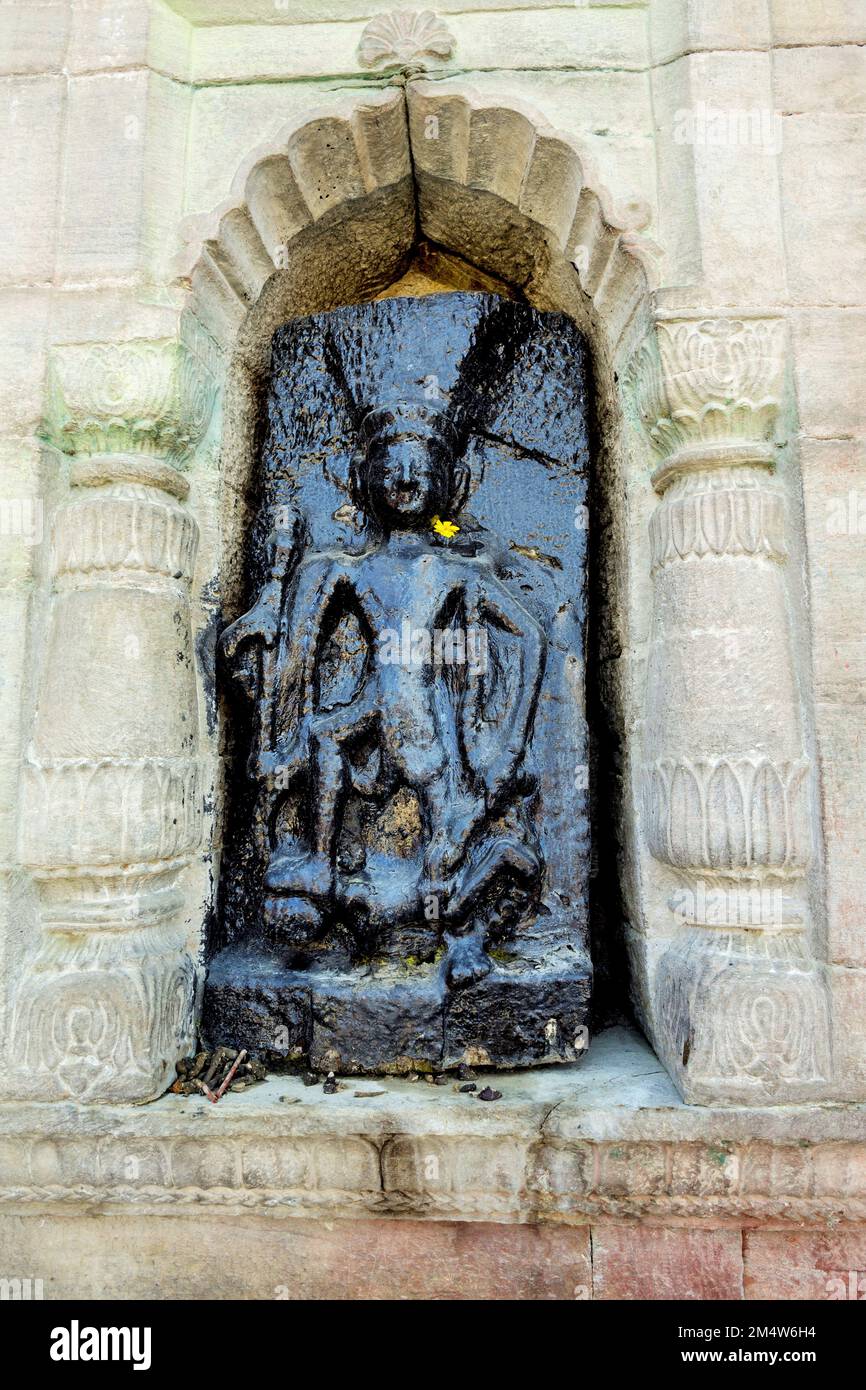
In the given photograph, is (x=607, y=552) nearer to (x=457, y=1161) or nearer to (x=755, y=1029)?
(x=755, y=1029)

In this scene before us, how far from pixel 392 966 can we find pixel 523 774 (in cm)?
75

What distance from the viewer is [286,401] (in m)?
3.46

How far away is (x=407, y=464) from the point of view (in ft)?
10.2

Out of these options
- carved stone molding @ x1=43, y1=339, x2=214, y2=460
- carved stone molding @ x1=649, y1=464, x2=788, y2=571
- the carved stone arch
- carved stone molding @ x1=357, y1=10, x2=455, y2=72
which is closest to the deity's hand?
the carved stone arch

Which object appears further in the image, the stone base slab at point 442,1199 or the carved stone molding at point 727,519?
the carved stone molding at point 727,519

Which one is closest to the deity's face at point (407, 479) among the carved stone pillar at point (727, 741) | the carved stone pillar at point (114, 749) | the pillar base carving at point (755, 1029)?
the carved stone pillar at point (114, 749)

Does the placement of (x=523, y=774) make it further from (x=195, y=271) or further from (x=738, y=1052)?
(x=195, y=271)

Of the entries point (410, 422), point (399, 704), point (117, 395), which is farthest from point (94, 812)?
point (410, 422)

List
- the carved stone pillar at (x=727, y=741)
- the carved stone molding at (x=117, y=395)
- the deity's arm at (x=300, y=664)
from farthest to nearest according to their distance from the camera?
the deity's arm at (x=300, y=664)
the carved stone molding at (x=117, y=395)
the carved stone pillar at (x=727, y=741)

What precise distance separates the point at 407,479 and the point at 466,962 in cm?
162

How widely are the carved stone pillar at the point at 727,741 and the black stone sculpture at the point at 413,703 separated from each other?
1.26ft

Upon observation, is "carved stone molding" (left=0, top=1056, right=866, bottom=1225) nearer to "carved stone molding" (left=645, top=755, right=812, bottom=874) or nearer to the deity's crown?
"carved stone molding" (left=645, top=755, right=812, bottom=874)

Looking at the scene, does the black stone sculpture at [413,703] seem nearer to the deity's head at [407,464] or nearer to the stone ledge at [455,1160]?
the deity's head at [407,464]

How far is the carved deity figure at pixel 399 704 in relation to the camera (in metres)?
2.81
